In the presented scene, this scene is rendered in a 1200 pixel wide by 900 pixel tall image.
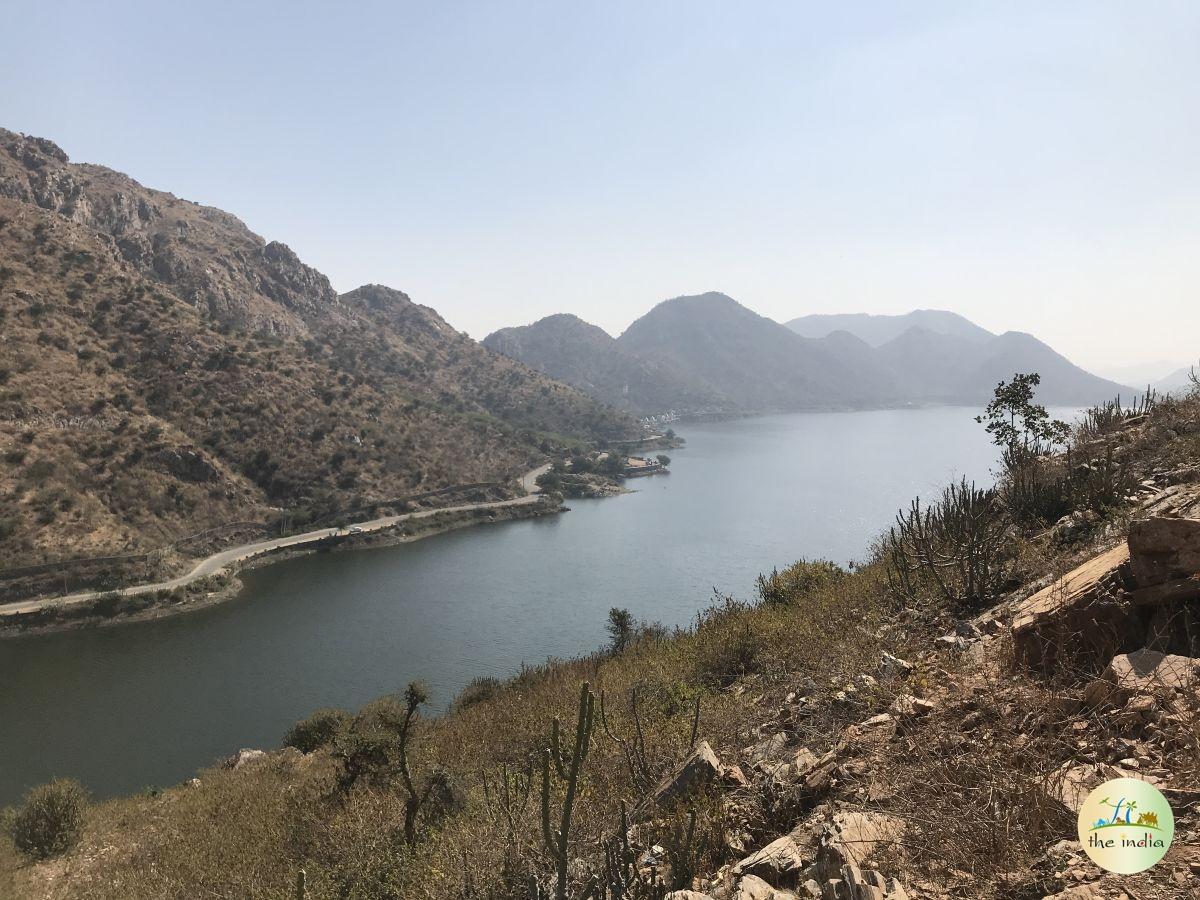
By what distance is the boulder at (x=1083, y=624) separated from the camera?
14.3 ft

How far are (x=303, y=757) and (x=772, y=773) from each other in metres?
16.1

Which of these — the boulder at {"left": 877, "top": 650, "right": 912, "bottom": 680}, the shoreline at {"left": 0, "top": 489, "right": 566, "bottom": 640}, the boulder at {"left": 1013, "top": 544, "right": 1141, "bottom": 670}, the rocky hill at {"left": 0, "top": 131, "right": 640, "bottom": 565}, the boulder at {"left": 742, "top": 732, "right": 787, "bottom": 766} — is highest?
the rocky hill at {"left": 0, "top": 131, "right": 640, "bottom": 565}

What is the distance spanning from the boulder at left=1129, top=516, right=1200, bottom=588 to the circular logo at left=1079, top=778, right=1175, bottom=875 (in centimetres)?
204

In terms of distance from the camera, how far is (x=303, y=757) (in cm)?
1641

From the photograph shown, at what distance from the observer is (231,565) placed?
49688 mm

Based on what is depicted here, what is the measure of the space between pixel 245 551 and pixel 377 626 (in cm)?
2106

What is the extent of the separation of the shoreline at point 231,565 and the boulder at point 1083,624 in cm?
5117

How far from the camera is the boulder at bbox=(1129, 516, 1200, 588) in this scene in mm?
4156

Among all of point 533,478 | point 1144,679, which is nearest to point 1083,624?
point 1144,679

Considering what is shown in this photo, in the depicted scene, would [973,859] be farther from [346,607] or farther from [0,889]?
[346,607]

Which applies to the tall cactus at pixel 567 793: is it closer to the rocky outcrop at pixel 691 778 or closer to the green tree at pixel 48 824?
the rocky outcrop at pixel 691 778

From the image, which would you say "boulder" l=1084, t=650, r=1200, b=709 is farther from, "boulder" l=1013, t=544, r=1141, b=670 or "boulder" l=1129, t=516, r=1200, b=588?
"boulder" l=1129, t=516, r=1200, b=588

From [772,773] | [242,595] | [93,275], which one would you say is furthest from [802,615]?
[93,275]

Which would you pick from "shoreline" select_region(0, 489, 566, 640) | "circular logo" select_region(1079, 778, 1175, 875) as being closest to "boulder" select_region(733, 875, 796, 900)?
"circular logo" select_region(1079, 778, 1175, 875)
